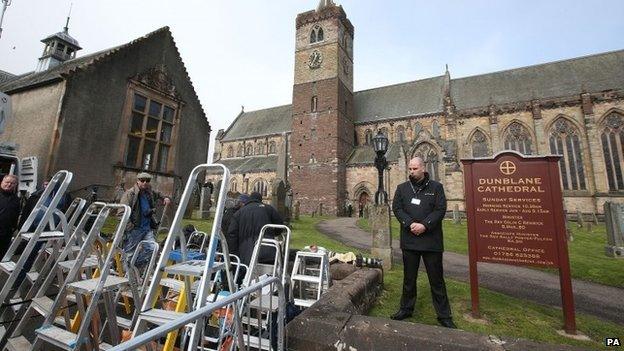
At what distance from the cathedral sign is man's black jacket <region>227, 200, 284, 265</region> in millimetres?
3039

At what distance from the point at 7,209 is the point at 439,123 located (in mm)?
34050

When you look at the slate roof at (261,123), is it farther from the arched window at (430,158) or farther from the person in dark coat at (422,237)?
the person in dark coat at (422,237)

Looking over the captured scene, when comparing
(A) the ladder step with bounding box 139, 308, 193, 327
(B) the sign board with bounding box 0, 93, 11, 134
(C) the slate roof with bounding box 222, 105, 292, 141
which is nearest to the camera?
(A) the ladder step with bounding box 139, 308, 193, 327

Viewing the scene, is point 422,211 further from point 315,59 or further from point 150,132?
point 315,59

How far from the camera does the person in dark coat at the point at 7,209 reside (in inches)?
165

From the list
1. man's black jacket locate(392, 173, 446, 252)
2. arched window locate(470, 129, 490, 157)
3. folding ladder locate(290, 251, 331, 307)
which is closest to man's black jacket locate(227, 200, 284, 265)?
folding ladder locate(290, 251, 331, 307)

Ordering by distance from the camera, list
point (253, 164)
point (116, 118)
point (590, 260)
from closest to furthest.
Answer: point (116, 118), point (590, 260), point (253, 164)

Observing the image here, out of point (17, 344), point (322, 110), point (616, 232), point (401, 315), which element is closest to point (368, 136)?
point (322, 110)

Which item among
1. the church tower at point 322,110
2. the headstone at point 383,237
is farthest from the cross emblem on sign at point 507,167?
the church tower at point 322,110

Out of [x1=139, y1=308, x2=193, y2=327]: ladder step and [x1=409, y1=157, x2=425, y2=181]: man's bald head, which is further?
[x1=409, y1=157, x2=425, y2=181]: man's bald head

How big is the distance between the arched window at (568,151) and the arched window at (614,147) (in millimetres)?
1656

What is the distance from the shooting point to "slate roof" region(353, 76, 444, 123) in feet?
112

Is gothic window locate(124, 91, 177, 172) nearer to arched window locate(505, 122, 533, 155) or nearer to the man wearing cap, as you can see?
the man wearing cap

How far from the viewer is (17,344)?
2.32 meters
